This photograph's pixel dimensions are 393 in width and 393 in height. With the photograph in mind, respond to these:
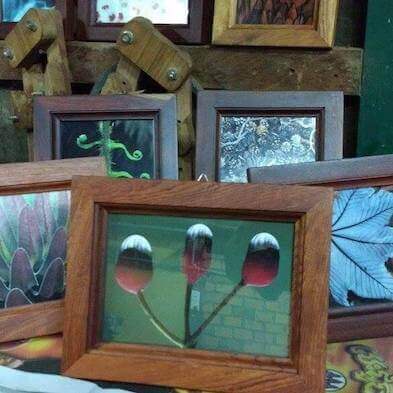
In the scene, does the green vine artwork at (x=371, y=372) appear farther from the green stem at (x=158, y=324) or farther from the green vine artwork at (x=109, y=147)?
the green vine artwork at (x=109, y=147)

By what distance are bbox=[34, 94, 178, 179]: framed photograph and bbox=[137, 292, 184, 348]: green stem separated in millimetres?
257

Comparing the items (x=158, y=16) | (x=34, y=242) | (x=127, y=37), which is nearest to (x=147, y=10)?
(x=158, y=16)

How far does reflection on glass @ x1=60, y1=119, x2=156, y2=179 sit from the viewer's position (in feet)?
3.19

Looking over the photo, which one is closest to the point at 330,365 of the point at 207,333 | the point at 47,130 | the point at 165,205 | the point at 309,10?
the point at 207,333

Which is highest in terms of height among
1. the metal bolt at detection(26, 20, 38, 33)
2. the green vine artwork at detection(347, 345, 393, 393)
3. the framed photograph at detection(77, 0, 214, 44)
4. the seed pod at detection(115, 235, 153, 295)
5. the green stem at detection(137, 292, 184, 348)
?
the framed photograph at detection(77, 0, 214, 44)

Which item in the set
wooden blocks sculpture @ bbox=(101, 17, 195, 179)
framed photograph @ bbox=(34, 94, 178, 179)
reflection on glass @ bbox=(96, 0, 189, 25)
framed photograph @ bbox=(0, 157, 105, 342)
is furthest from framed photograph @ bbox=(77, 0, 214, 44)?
framed photograph @ bbox=(0, 157, 105, 342)

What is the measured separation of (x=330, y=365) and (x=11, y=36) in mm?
749

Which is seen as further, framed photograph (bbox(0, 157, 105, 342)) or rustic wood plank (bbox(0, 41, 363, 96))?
rustic wood plank (bbox(0, 41, 363, 96))

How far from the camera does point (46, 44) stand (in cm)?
112

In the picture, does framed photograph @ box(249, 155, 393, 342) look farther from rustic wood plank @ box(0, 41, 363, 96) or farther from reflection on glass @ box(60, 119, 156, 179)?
rustic wood plank @ box(0, 41, 363, 96)

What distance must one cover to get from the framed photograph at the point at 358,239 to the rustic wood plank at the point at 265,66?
31cm

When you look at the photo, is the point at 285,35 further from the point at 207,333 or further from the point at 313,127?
the point at 207,333

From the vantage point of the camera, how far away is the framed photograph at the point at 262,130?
98cm

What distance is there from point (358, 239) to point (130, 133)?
355 mm
